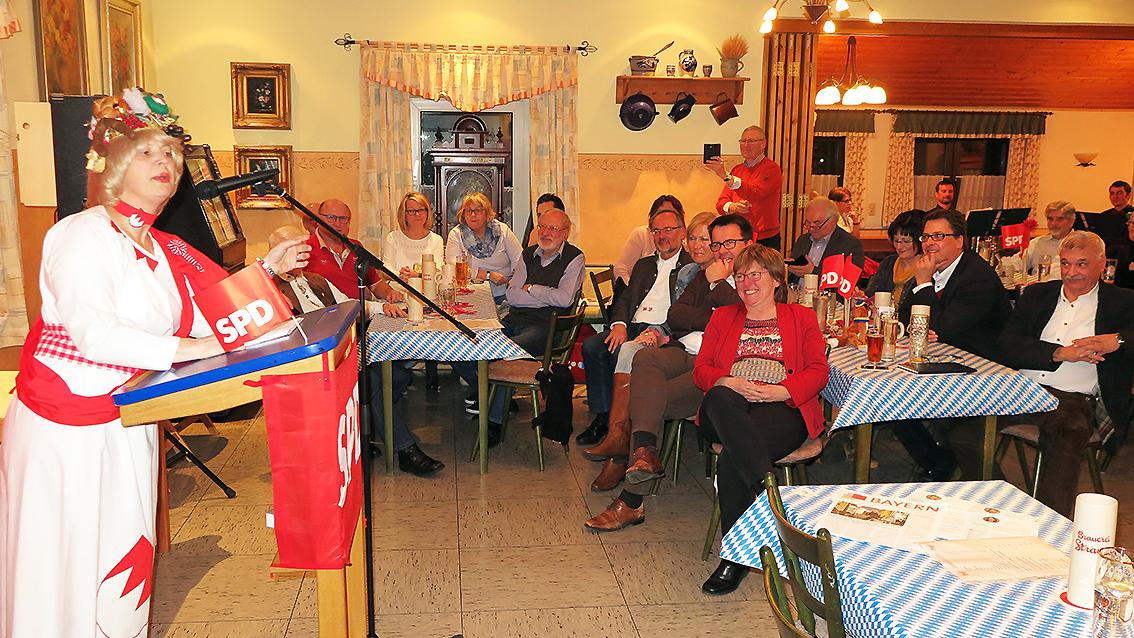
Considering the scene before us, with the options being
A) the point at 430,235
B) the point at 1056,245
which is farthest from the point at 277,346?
the point at 1056,245

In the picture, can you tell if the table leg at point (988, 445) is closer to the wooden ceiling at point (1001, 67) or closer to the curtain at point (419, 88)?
the curtain at point (419, 88)

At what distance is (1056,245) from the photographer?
6.16 metres

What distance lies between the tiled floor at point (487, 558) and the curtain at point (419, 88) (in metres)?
3.09

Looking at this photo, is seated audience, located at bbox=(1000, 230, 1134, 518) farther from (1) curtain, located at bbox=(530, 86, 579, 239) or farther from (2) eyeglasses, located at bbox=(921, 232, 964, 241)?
(1) curtain, located at bbox=(530, 86, 579, 239)

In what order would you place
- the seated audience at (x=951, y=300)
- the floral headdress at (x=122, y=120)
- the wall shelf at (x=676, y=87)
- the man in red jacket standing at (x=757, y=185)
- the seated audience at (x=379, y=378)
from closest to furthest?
the floral headdress at (x=122, y=120), the seated audience at (x=951, y=300), the seated audience at (x=379, y=378), the man in red jacket standing at (x=757, y=185), the wall shelf at (x=676, y=87)

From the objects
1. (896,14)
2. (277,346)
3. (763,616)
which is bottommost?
(763,616)

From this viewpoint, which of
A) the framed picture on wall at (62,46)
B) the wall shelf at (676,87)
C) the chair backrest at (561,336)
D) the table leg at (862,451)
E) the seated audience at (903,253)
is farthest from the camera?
the wall shelf at (676,87)

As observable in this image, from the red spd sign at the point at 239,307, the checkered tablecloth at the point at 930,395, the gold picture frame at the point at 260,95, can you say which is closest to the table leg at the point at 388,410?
the checkered tablecloth at the point at 930,395

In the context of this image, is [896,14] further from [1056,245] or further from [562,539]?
[562,539]

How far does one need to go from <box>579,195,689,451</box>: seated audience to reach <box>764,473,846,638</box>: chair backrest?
2.88 meters

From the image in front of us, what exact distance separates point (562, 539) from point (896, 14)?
602 centimetres

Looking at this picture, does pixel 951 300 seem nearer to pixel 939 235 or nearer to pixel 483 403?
pixel 939 235

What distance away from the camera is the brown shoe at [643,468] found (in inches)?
148

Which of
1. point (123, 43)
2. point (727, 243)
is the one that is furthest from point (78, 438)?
point (123, 43)
